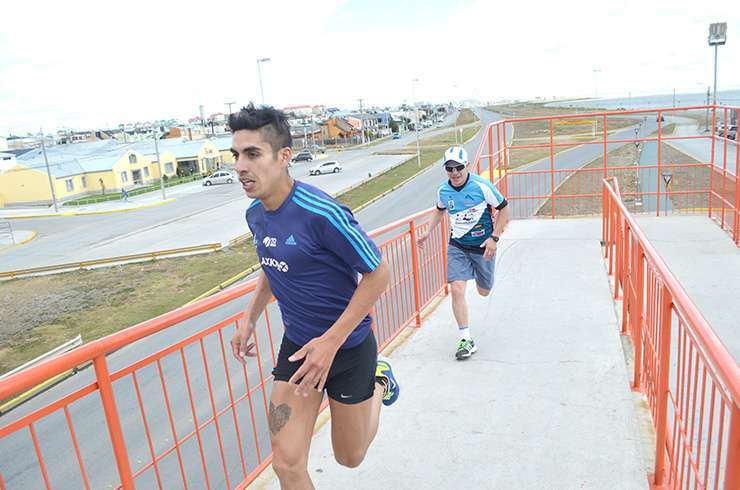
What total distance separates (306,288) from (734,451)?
1.69 m

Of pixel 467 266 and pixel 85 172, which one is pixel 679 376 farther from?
pixel 85 172

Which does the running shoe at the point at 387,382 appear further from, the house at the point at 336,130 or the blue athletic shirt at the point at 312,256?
the house at the point at 336,130

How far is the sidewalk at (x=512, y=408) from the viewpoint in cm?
356

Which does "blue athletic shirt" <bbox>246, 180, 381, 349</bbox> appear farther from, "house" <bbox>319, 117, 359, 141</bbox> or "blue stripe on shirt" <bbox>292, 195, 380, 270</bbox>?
"house" <bbox>319, 117, 359, 141</bbox>

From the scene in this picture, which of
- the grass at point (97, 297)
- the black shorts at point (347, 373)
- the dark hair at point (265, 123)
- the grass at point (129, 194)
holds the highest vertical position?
the dark hair at point (265, 123)

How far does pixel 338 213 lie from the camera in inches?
96.5

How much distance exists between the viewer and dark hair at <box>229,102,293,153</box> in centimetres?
254

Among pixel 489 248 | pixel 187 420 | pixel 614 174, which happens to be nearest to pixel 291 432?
pixel 489 248

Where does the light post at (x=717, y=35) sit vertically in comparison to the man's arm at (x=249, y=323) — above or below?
above

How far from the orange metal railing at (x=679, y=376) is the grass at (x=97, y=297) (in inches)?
626

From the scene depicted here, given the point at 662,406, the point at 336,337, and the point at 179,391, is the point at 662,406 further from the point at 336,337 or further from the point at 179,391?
the point at 179,391

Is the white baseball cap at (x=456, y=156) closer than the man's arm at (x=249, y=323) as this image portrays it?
No

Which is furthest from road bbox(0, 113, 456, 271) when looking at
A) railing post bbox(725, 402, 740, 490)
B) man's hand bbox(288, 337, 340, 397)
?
railing post bbox(725, 402, 740, 490)

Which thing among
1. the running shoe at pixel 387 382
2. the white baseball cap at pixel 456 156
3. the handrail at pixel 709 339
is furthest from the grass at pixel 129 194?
the handrail at pixel 709 339
